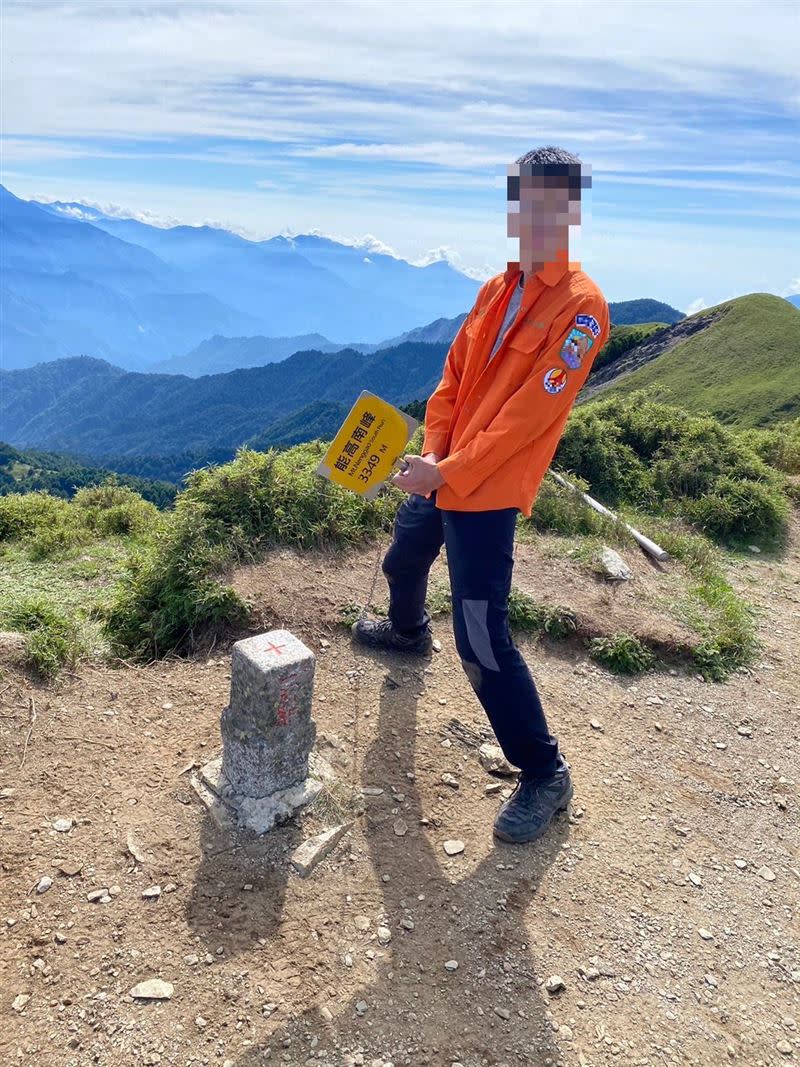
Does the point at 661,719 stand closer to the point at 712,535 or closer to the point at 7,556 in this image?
the point at 712,535

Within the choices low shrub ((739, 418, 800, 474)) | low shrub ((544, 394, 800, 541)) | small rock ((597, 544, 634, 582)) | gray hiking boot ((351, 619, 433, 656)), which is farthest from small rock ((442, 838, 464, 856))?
low shrub ((739, 418, 800, 474))

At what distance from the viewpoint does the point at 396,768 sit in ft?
14.7

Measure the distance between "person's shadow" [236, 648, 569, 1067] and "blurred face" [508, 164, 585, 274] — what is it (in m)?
3.16

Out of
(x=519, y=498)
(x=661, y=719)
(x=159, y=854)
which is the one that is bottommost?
(x=661, y=719)

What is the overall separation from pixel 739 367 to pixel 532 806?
92.7m

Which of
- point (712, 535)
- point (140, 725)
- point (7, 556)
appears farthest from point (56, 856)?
point (712, 535)

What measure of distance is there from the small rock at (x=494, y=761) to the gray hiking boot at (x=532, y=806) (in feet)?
1.21

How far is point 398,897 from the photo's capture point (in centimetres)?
364

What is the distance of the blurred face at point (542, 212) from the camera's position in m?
3.44

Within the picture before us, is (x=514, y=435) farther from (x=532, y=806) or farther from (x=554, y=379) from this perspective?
(x=532, y=806)

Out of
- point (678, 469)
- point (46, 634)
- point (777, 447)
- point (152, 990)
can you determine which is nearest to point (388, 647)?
point (46, 634)

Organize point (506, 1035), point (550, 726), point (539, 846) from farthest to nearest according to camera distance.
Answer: point (550, 726) → point (539, 846) → point (506, 1035)

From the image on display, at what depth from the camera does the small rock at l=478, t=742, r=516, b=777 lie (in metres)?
4.58

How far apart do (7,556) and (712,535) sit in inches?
336
